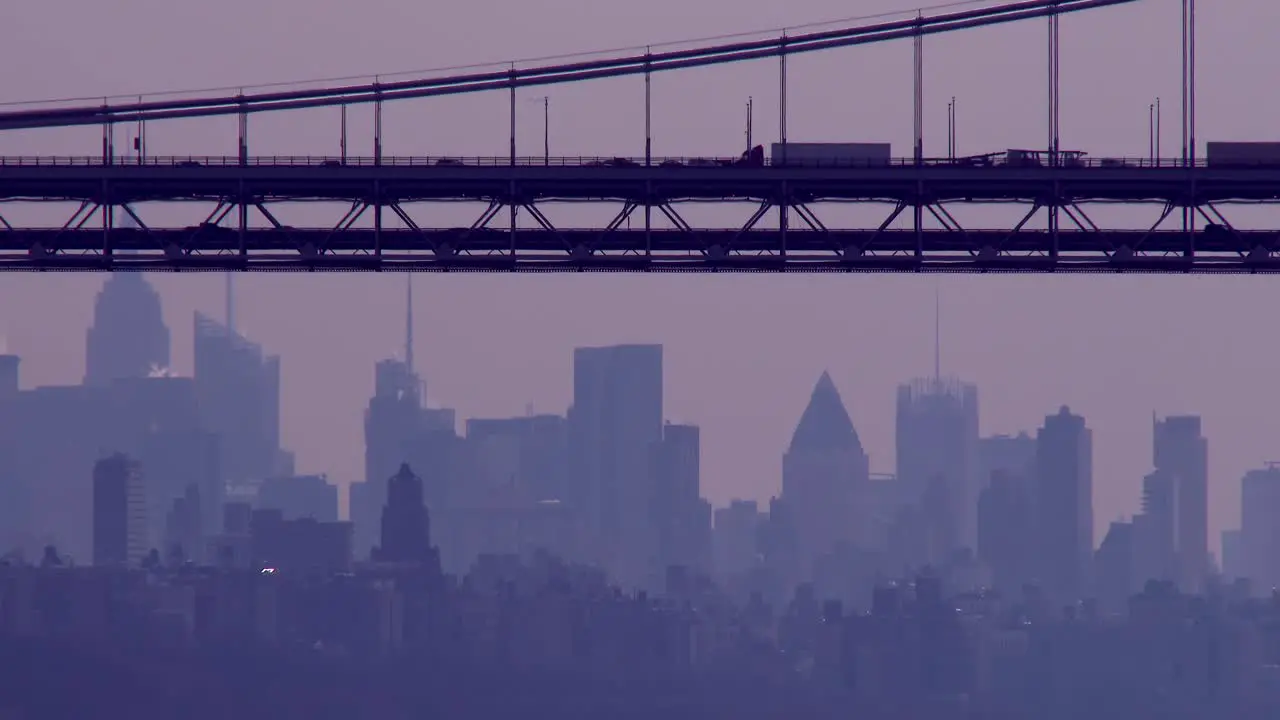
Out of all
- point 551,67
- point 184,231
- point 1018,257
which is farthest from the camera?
point 551,67

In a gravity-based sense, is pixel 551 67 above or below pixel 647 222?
above

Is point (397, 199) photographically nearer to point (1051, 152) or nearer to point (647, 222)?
point (647, 222)

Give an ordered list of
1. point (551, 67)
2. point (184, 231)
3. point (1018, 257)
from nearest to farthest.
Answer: point (1018, 257) → point (184, 231) → point (551, 67)

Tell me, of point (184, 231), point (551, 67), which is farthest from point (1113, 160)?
point (184, 231)

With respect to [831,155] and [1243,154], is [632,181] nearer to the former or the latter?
[831,155]

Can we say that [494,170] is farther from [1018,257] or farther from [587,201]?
[1018,257]

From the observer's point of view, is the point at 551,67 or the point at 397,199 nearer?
the point at 397,199
